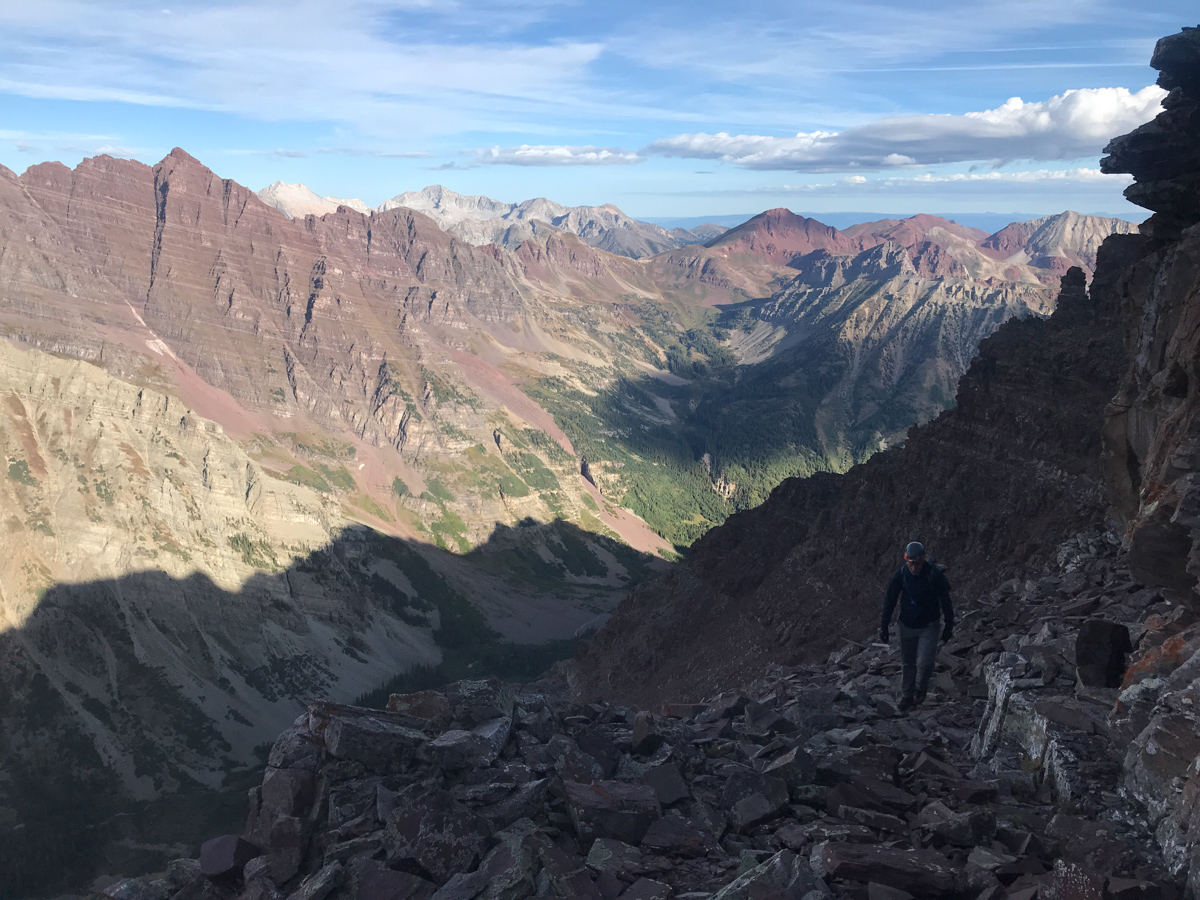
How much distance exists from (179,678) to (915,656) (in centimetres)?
7749

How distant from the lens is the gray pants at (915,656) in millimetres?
19984

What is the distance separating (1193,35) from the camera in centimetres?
2245

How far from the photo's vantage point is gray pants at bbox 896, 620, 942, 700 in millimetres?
19984

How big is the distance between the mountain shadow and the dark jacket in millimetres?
57851

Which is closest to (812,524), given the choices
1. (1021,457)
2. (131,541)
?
(1021,457)

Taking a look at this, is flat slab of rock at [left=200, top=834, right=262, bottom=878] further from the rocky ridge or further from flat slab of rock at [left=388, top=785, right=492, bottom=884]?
flat slab of rock at [left=388, top=785, right=492, bottom=884]

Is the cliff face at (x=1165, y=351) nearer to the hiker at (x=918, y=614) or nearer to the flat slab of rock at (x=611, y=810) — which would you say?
the hiker at (x=918, y=614)

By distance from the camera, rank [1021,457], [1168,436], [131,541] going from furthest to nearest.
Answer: [131,541] < [1021,457] < [1168,436]

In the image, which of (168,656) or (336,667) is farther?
(336,667)

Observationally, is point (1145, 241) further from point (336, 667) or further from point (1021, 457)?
point (336, 667)

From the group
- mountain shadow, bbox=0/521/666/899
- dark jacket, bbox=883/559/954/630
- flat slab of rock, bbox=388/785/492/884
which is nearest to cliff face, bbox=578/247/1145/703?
dark jacket, bbox=883/559/954/630

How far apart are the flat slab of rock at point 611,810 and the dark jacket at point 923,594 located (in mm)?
7693

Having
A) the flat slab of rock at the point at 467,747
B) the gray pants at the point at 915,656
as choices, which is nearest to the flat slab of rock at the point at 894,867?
the flat slab of rock at the point at 467,747

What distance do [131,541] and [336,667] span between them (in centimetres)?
2849
